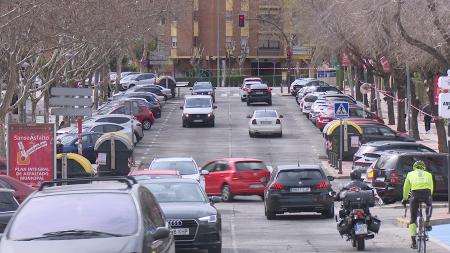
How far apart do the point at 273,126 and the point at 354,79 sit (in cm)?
2734

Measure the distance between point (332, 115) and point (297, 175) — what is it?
32.5 metres

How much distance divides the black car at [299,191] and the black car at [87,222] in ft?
48.2

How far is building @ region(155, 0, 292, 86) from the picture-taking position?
119562 millimetres

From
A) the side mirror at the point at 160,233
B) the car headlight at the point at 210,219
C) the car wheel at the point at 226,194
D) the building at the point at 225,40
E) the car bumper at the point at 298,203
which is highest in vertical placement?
the building at the point at 225,40

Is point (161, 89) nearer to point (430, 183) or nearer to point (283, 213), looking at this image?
point (283, 213)

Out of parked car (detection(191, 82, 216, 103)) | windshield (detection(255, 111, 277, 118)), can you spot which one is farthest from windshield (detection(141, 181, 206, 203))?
parked car (detection(191, 82, 216, 103))

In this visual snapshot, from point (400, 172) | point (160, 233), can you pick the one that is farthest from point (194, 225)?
point (400, 172)

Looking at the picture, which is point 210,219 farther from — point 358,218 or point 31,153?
point 31,153

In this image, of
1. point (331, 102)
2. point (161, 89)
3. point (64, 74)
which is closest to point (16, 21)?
point (64, 74)

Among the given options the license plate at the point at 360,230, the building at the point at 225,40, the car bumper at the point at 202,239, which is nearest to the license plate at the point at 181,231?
the car bumper at the point at 202,239

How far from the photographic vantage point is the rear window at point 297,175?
26.5m

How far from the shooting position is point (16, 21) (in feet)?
96.1

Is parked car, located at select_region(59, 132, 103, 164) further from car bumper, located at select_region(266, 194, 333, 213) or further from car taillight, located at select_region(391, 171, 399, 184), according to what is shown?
car bumper, located at select_region(266, 194, 333, 213)

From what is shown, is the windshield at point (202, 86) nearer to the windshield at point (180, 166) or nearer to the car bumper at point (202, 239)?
the windshield at point (180, 166)
